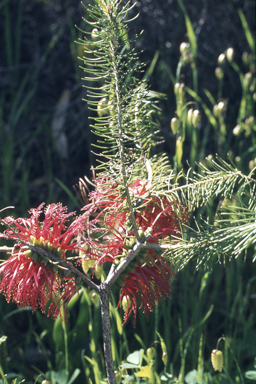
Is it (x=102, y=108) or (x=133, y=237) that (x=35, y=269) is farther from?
(x=102, y=108)

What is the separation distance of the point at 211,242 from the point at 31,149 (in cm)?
132

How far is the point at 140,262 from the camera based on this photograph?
47 cm

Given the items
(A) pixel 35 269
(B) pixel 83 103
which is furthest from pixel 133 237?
(B) pixel 83 103

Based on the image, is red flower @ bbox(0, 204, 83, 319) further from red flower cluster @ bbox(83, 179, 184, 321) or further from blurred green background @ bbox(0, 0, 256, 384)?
blurred green background @ bbox(0, 0, 256, 384)

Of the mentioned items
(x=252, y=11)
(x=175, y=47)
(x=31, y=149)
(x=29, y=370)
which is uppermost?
(x=252, y=11)

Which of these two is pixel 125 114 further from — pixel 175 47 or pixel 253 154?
pixel 175 47

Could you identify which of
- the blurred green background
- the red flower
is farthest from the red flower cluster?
the blurred green background

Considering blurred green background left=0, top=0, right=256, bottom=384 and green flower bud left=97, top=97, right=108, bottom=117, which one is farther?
blurred green background left=0, top=0, right=256, bottom=384

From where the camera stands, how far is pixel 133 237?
18.2 inches

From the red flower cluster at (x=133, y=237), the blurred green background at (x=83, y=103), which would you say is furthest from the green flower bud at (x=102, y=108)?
the blurred green background at (x=83, y=103)

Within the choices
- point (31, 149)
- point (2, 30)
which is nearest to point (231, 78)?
point (31, 149)

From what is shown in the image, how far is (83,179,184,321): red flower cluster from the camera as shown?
0.47m

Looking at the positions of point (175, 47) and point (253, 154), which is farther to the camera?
point (175, 47)

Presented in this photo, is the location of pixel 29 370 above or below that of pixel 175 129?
below
